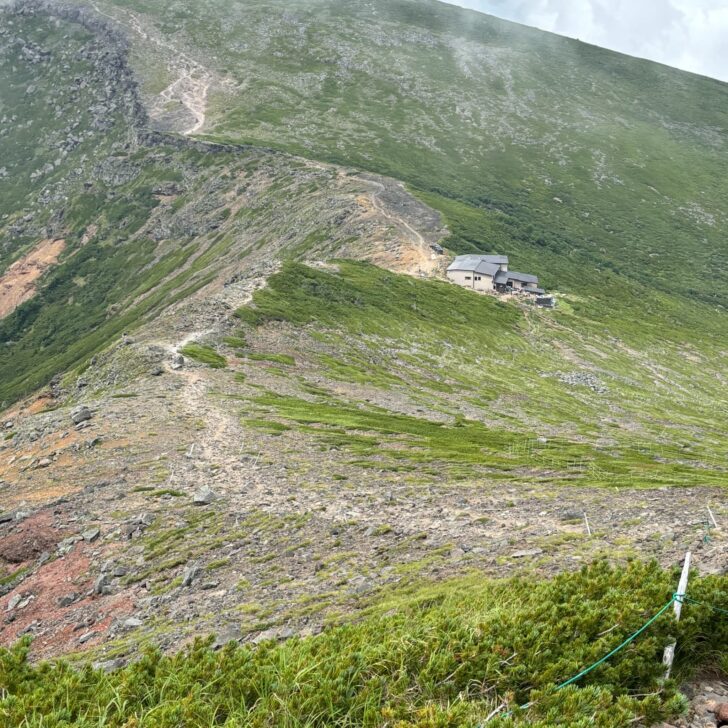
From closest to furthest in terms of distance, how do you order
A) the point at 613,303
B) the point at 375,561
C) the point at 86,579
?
the point at 375,561 → the point at 86,579 → the point at 613,303

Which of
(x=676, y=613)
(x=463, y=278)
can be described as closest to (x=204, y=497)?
(x=676, y=613)

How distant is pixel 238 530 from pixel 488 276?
91062 mm

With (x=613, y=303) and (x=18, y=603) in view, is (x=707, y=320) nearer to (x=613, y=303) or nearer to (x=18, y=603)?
(x=613, y=303)

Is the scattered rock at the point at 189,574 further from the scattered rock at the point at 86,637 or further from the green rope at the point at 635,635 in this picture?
the green rope at the point at 635,635

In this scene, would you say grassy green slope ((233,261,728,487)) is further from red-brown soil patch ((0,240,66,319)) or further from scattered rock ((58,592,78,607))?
red-brown soil patch ((0,240,66,319))

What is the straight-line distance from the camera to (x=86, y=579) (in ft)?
73.7

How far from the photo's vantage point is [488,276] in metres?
107

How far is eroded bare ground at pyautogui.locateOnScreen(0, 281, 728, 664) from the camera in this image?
59.4 ft

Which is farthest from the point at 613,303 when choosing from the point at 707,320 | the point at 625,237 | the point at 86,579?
the point at 86,579

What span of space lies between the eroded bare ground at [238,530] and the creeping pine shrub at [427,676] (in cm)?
527

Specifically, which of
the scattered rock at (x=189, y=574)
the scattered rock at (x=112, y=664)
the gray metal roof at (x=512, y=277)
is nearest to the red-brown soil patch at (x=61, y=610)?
the scattered rock at (x=189, y=574)

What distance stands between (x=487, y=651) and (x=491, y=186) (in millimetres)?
206412

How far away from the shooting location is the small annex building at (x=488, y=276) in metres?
107

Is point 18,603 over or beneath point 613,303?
beneath
